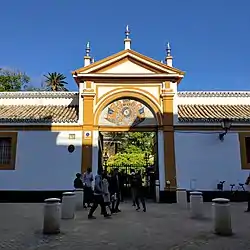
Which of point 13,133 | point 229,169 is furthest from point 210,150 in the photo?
point 13,133

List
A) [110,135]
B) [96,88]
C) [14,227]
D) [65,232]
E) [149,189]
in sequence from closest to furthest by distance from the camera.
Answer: [65,232]
[14,227]
[96,88]
[149,189]
[110,135]

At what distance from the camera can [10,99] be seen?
2027 centimetres

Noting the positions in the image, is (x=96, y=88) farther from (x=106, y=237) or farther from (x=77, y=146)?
(x=106, y=237)

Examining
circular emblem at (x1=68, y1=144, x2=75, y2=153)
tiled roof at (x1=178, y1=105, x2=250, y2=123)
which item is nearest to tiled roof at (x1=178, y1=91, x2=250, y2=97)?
tiled roof at (x1=178, y1=105, x2=250, y2=123)

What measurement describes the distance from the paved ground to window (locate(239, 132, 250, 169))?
600 centimetres

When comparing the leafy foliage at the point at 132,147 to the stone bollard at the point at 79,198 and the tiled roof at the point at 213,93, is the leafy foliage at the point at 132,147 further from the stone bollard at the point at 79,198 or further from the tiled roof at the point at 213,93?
the stone bollard at the point at 79,198

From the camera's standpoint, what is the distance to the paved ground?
6.64 meters

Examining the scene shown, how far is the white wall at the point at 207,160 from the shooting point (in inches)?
642

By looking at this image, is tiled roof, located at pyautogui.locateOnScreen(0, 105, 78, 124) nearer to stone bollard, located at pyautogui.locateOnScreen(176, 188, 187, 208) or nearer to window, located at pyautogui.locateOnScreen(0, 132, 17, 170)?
window, located at pyautogui.locateOnScreen(0, 132, 17, 170)

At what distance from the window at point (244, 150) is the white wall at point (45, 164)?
8297 millimetres

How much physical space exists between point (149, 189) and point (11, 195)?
787 cm

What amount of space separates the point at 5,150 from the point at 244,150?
40.8 feet

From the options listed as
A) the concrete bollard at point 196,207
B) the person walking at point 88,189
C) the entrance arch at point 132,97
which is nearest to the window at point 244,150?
the entrance arch at point 132,97

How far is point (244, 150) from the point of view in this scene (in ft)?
54.5
